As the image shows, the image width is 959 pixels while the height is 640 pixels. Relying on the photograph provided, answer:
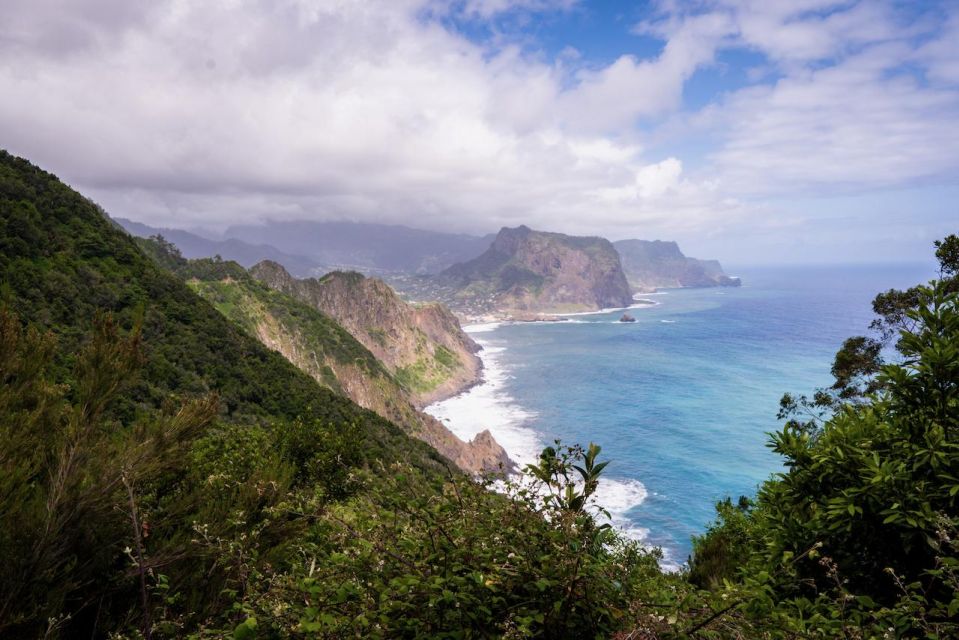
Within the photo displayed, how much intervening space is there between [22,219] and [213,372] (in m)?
18.9

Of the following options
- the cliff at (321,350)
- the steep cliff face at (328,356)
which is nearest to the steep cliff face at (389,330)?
the cliff at (321,350)

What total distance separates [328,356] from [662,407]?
71.6 metres

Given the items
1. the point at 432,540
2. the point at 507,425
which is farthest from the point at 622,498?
the point at 432,540

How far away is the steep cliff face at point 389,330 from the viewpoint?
131 metres

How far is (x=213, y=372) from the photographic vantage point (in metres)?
44.1

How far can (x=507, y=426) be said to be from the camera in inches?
3809

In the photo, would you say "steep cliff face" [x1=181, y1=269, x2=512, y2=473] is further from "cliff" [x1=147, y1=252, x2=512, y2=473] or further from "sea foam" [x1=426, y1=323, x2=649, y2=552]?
"sea foam" [x1=426, y1=323, x2=649, y2=552]

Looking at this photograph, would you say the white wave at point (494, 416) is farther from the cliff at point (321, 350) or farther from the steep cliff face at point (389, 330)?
the cliff at point (321, 350)

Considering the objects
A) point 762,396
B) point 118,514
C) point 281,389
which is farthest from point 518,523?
point 762,396

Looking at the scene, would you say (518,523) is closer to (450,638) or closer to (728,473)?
Answer: (450,638)

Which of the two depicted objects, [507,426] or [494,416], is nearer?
[507,426]

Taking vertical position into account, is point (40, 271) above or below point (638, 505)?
above

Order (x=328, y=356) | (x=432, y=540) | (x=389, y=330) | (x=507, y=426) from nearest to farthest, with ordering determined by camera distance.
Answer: (x=432, y=540) → (x=328, y=356) → (x=507, y=426) → (x=389, y=330)

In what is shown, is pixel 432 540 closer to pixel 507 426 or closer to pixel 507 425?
pixel 507 426
